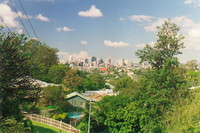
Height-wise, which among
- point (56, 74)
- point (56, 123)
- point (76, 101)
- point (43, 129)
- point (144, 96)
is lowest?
point (43, 129)

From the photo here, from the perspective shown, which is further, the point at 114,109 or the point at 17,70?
the point at 114,109

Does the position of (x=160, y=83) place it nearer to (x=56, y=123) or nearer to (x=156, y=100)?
(x=156, y=100)

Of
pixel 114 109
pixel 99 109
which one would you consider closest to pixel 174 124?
pixel 114 109

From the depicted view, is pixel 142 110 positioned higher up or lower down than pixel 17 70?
lower down

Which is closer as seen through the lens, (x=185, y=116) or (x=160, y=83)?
(x=185, y=116)

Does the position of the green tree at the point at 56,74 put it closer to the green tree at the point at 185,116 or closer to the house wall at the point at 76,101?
the house wall at the point at 76,101

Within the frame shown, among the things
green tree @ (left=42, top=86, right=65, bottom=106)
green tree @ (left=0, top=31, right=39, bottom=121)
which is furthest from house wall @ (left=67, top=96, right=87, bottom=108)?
green tree @ (left=0, top=31, right=39, bottom=121)

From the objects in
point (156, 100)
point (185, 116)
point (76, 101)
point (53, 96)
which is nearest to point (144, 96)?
point (156, 100)

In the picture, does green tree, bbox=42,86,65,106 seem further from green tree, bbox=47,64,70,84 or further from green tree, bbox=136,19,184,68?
green tree, bbox=47,64,70,84

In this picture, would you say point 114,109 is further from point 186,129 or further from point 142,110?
point 186,129
